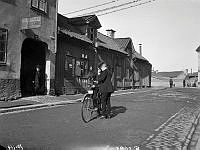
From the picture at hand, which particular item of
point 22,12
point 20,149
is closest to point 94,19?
point 22,12

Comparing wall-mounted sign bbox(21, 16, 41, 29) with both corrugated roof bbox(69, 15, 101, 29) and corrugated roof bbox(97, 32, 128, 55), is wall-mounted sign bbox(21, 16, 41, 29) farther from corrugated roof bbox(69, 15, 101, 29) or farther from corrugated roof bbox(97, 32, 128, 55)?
corrugated roof bbox(97, 32, 128, 55)

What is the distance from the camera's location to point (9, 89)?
14461 mm

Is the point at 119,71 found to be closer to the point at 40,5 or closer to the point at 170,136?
the point at 40,5

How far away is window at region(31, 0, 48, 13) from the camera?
16.5 m

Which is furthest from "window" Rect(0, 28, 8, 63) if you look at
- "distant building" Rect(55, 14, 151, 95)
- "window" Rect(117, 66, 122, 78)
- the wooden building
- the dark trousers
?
"window" Rect(117, 66, 122, 78)

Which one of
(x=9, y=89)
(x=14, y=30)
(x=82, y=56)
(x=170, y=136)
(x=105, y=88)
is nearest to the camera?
(x=170, y=136)

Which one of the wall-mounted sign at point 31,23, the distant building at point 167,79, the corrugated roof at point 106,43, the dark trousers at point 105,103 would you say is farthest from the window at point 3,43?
the distant building at point 167,79

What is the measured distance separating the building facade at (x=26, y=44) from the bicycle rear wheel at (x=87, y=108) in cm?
667

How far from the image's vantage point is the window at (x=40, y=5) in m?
16.5

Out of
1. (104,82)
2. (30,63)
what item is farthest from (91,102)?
(30,63)

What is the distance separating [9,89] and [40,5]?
601cm

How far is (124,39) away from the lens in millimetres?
39844

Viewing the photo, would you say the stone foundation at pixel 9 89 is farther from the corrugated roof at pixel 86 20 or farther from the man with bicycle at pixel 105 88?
the corrugated roof at pixel 86 20

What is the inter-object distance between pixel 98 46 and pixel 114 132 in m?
20.4
